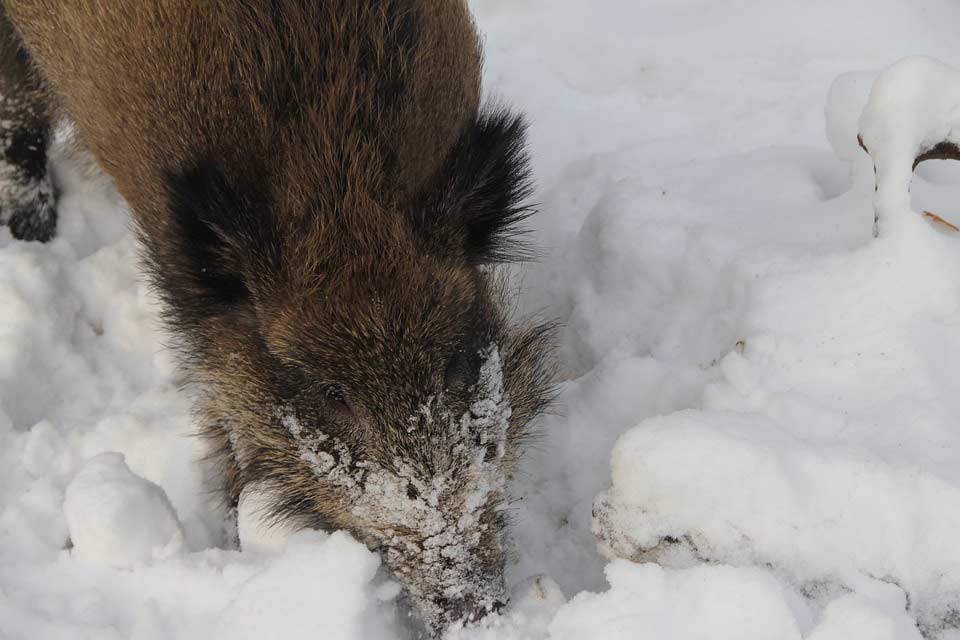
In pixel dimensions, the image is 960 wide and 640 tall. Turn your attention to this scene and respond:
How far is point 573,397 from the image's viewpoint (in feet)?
8.05

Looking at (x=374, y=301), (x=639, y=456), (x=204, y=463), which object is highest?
(x=374, y=301)

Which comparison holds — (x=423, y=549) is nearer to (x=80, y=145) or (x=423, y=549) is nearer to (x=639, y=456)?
(x=639, y=456)

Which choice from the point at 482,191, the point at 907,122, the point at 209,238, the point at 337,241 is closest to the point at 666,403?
the point at 482,191

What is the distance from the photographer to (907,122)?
1.96 metres

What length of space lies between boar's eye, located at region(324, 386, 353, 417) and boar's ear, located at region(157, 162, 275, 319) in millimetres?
336

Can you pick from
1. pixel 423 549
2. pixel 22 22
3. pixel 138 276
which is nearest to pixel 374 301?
pixel 423 549

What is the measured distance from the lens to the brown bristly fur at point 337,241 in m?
1.78

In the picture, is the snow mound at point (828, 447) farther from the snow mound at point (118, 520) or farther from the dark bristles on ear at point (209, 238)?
the snow mound at point (118, 520)

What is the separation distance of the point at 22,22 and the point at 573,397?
7.50 feet

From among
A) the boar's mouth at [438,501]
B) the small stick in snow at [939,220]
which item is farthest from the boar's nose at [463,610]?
the small stick in snow at [939,220]

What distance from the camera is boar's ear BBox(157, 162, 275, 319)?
1.81 metres

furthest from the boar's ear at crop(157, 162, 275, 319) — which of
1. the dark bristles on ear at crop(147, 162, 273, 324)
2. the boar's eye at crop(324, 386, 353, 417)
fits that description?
the boar's eye at crop(324, 386, 353, 417)

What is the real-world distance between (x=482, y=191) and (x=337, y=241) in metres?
0.43

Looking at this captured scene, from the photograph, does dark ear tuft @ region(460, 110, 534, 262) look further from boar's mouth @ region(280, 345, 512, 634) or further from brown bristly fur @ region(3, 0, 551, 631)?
boar's mouth @ region(280, 345, 512, 634)
